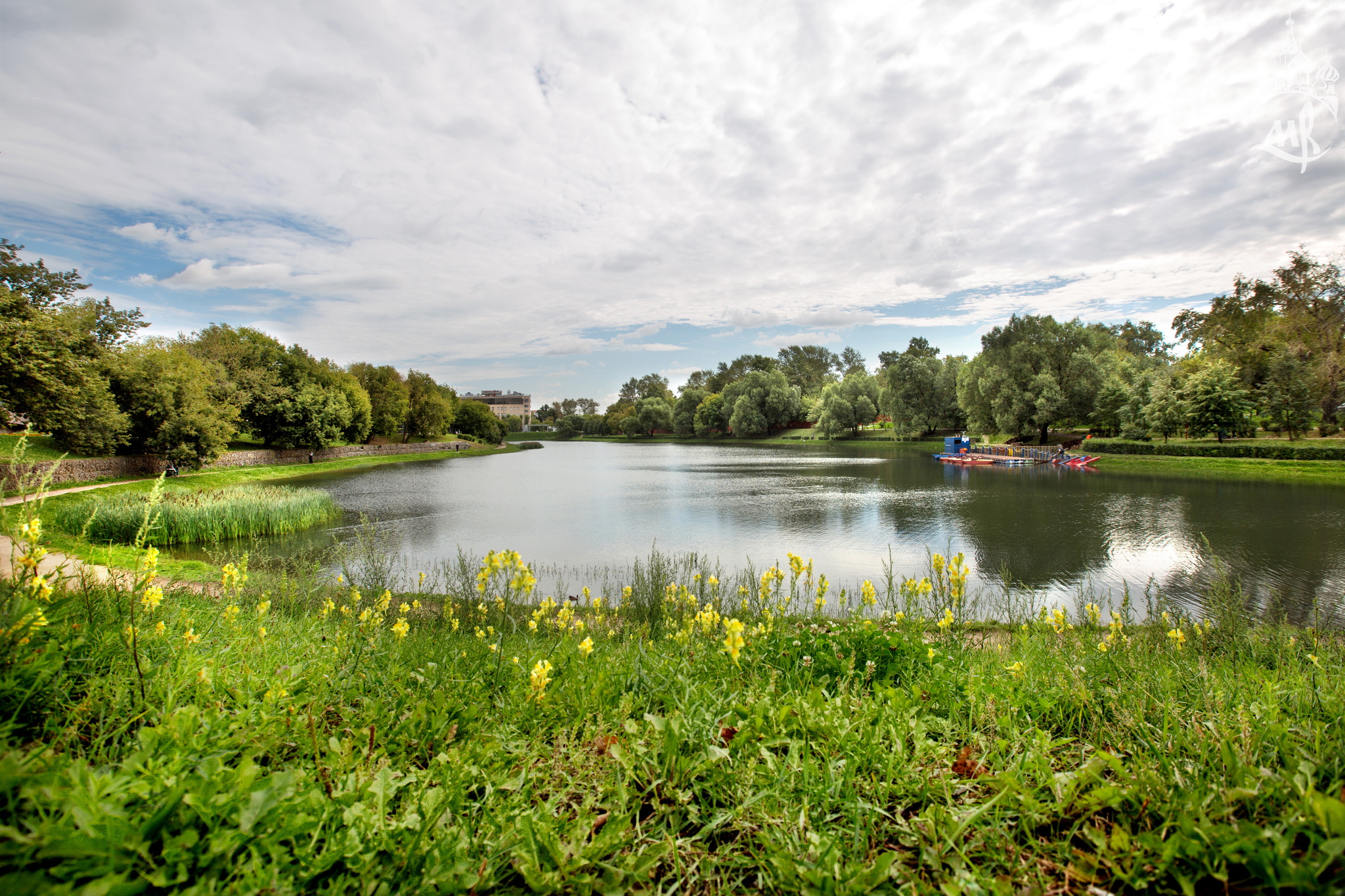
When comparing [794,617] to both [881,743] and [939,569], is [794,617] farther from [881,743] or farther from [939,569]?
[881,743]

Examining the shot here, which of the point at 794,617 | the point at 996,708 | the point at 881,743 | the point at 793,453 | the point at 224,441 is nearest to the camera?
the point at 881,743

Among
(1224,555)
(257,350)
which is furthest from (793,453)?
(257,350)

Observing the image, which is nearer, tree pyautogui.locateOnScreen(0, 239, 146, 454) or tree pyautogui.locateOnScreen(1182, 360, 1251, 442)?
tree pyautogui.locateOnScreen(0, 239, 146, 454)

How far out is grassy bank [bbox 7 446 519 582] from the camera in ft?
26.2

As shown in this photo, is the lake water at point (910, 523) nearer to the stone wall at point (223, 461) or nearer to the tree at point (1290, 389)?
the stone wall at point (223, 461)

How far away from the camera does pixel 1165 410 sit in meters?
35.3

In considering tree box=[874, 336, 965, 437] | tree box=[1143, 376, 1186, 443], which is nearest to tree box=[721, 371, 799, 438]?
tree box=[874, 336, 965, 437]

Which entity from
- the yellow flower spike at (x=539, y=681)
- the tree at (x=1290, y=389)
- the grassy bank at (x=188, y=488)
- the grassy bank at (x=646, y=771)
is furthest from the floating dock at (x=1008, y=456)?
the grassy bank at (x=188, y=488)

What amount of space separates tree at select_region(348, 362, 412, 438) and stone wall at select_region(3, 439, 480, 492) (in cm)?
347

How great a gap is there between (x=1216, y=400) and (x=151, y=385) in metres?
57.9

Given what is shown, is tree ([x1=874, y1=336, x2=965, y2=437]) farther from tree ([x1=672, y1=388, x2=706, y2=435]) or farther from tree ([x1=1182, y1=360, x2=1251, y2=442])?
tree ([x1=672, y1=388, x2=706, y2=435])

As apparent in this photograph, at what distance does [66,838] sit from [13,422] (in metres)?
26.6

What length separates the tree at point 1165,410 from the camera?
34.6 metres

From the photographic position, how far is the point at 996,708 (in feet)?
8.91
